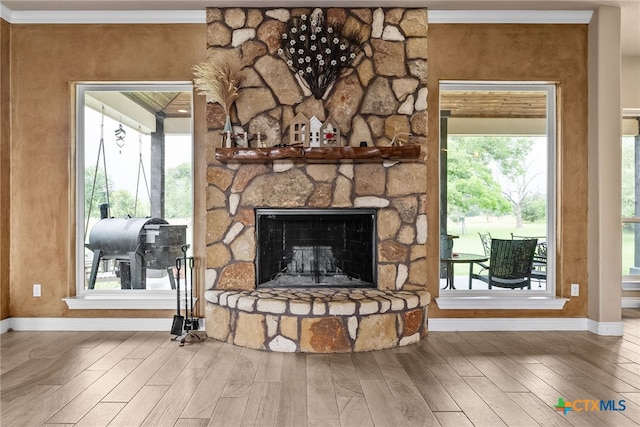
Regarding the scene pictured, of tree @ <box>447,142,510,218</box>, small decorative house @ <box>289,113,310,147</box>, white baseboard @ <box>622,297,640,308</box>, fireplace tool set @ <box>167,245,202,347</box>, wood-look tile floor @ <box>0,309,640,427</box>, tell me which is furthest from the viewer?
white baseboard @ <box>622,297,640,308</box>

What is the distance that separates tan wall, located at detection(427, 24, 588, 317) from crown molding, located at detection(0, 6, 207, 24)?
2226 mm

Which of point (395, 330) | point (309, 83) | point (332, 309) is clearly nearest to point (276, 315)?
point (332, 309)

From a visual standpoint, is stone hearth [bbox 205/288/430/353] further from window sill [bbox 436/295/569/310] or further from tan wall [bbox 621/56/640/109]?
tan wall [bbox 621/56/640/109]

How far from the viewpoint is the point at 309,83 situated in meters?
3.89

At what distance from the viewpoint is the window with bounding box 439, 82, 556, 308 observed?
4.22 m

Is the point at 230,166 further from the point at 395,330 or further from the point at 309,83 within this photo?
the point at 395,330

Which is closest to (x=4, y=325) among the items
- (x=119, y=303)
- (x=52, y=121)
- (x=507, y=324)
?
(x=119, y=303)

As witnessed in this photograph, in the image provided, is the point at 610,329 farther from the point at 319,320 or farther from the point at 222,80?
the point at 222,80

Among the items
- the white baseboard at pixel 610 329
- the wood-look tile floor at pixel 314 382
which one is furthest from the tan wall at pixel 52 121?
the white baseboard at pixel 610 329

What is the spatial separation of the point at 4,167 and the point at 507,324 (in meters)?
4.81

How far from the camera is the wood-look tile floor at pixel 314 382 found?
2350 mm

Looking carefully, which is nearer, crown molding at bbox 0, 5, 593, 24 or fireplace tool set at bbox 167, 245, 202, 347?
fireplace tool set at bbox 167, 245, 202, 347

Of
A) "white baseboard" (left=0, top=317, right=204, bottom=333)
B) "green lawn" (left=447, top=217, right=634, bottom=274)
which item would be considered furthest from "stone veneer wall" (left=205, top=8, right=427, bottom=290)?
"white baseboard" (left=0, top=317, right=204, bottom=333)

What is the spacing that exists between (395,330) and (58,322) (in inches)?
120
